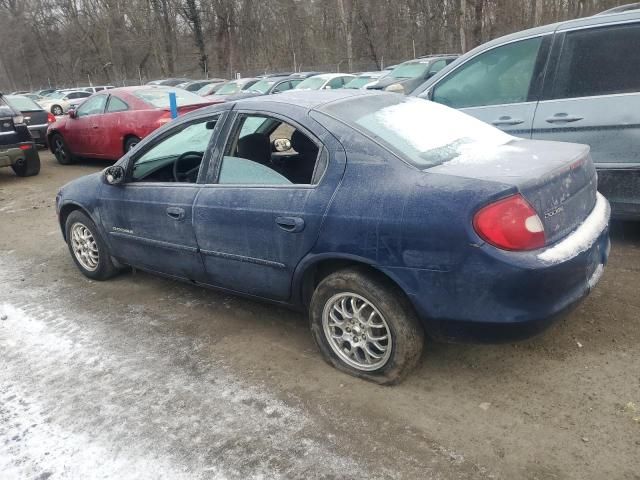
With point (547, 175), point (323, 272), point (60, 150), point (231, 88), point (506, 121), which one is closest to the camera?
point (547, 175)

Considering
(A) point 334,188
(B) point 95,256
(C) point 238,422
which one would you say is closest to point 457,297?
(A) point 334,188

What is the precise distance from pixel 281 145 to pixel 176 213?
106cm

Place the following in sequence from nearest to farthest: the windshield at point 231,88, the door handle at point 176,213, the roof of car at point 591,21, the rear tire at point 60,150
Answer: the door handle at point 176,213 < the roof of car at point 591,21 < the rear tire at point 60,150 < the windshield at point 231,88

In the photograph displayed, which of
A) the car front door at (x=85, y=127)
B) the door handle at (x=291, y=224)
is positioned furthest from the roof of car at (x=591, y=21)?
the car front door at (x=85, y=127)

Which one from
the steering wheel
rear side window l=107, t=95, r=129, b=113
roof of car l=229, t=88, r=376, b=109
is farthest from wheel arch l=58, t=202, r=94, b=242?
rear side window l=107, t=95, r=129, b=113

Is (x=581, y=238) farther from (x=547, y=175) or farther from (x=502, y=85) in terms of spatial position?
(x=502, y=85)

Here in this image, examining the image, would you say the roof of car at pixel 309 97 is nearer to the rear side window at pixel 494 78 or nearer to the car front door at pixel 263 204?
the car front door at pixel 263 204

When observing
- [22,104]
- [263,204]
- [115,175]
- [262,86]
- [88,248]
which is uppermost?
[22,104]

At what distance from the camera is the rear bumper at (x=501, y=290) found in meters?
2.56

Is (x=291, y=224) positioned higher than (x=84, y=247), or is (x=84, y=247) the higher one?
(x=291, y=224)

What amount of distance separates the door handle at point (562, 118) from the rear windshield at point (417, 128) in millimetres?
1154

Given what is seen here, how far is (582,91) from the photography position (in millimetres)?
4441

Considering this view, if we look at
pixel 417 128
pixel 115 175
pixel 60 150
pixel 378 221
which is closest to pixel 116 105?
pixel 60 150

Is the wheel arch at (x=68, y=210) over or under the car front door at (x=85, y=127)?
under
